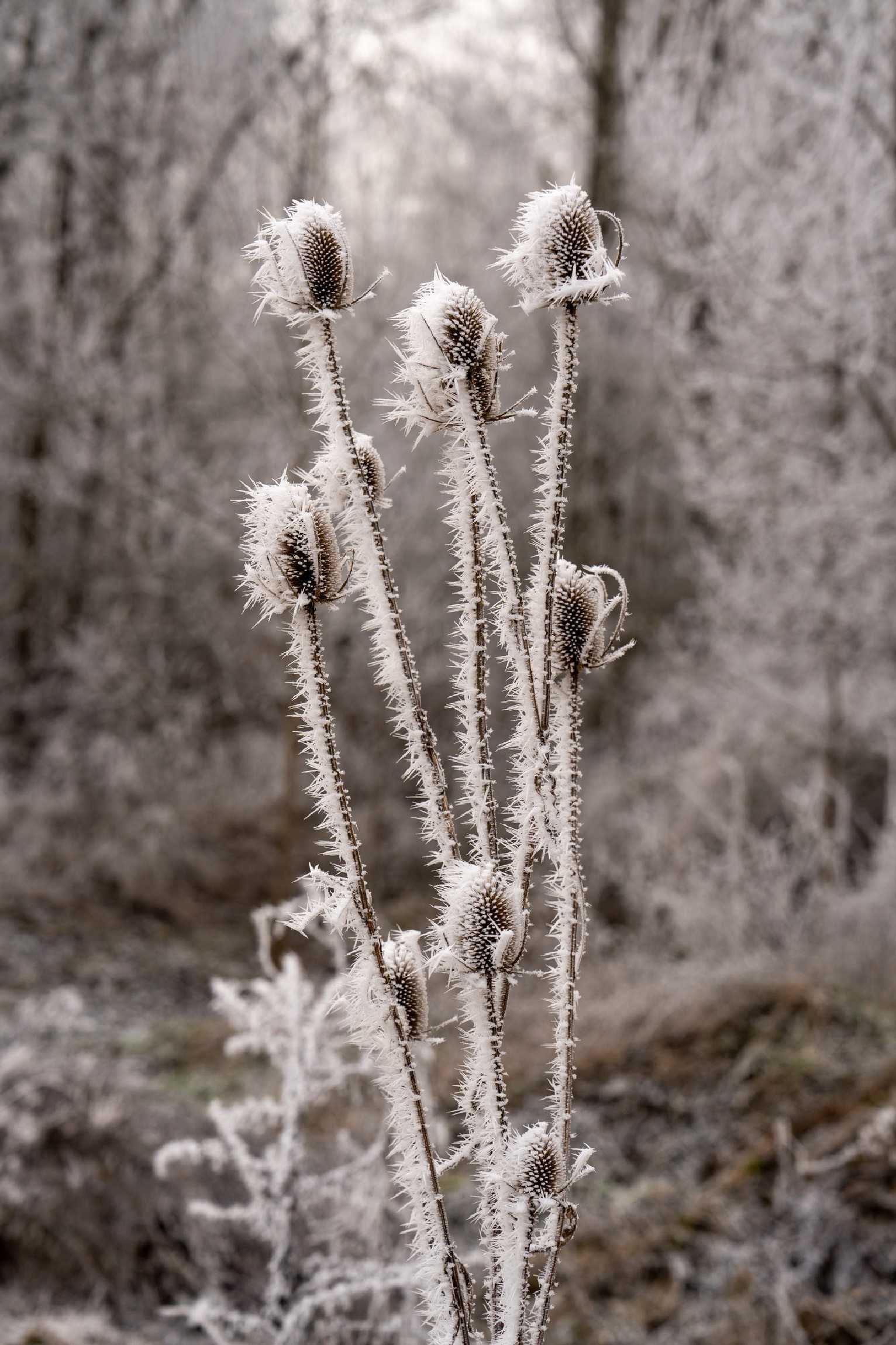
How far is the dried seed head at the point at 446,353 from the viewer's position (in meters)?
0.86

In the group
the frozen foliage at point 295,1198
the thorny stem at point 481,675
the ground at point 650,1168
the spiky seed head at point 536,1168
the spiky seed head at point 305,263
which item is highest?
the spiky seed head at point 305,263

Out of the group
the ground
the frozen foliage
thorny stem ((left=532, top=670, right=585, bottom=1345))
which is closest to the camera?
thorny stem ((left=532, top=670, right=585, bottom=1345))

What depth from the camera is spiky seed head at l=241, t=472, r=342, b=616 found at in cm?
86

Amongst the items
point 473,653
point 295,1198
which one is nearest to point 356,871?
point 473,653

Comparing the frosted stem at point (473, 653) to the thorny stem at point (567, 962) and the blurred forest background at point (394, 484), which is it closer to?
the thorny stem at point (567, 962)

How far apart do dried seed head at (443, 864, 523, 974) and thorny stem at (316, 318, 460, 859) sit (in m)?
0.05

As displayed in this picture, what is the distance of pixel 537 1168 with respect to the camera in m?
0.92

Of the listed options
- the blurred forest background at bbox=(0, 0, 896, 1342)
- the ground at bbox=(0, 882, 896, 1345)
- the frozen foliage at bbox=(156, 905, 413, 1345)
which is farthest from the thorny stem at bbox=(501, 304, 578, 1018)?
Result: the blurred forest background at bbox=(0, 0, 896, 1342)

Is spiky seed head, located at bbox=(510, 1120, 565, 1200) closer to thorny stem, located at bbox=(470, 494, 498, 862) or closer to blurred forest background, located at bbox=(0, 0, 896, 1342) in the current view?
thorny stem, located at bbox=(470, 494, 498, 862)

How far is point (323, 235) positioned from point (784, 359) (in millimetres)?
5676

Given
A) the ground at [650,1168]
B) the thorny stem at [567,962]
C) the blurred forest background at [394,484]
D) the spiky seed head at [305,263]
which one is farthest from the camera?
the blurred forest background at [394,484]

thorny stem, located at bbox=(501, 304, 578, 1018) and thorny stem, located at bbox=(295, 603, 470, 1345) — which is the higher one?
thorny stem, located at bbox=(501, 304, 578, 1018)

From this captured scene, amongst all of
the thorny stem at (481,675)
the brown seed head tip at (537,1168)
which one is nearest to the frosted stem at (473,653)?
the thorny stem at (481,675)

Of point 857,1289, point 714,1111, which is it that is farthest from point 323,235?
point 714,1111
